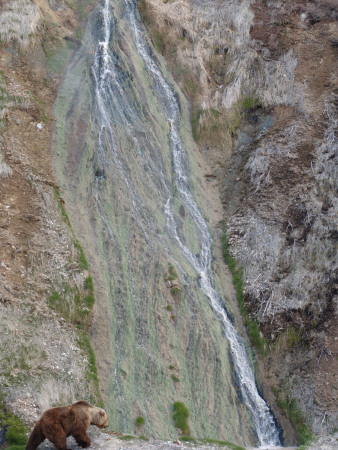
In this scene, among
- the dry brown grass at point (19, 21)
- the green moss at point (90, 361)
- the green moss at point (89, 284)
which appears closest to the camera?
the green moss at point (90, 361)

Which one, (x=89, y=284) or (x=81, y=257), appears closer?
(x=89, y=284)

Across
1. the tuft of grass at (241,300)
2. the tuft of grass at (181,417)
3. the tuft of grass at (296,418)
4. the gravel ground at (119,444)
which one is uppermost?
the tuft of grass at (241,300)

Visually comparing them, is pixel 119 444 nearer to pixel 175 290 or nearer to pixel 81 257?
pixel 175 290

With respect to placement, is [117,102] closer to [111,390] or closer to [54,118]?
[54,118]

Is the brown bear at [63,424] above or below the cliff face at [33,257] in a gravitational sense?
below

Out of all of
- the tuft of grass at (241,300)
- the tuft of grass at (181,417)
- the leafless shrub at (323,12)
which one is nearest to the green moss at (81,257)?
the tuft of grass at (181,417)

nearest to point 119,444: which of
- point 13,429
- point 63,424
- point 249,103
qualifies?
point 63,424

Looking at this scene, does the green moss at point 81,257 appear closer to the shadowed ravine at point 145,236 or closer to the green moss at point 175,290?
the shadowed ravine at point 145,236
